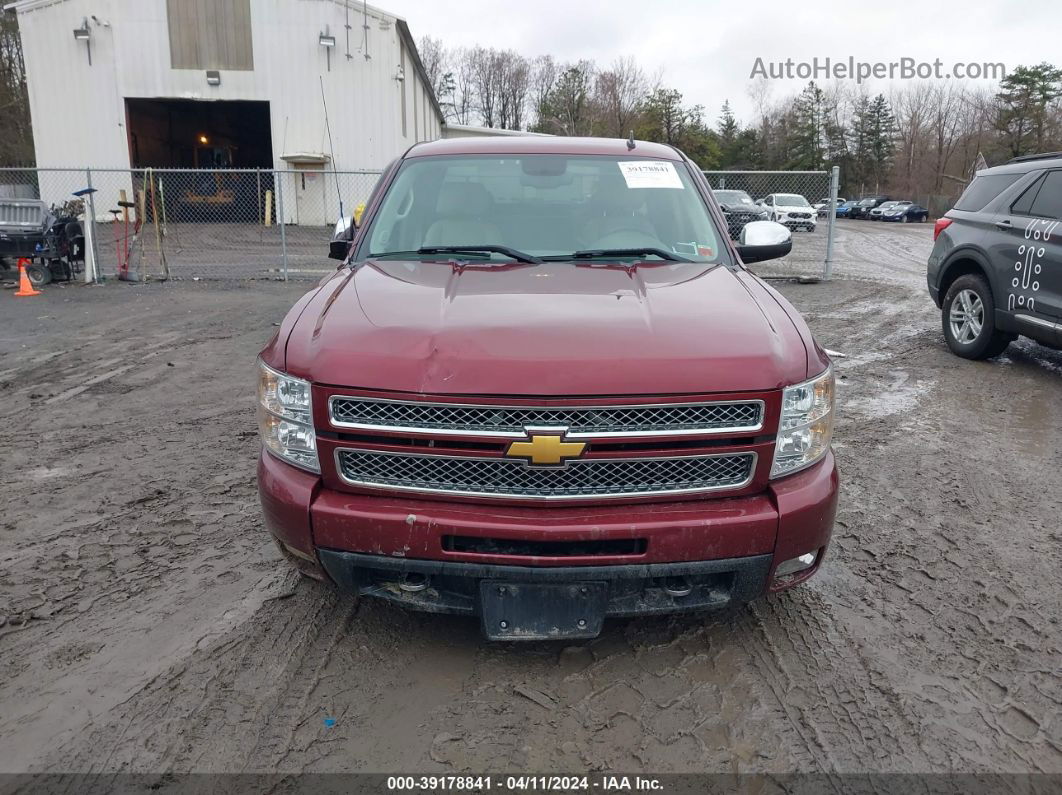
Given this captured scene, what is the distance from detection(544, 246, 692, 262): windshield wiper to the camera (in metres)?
3.57

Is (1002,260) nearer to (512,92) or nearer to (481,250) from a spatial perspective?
(481,250)

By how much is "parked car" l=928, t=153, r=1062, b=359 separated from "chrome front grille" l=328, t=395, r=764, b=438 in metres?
5.38

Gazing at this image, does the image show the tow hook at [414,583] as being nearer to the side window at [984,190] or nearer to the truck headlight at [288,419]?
the truck headlight at [288,419]

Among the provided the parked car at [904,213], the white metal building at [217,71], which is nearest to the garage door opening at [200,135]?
the white metal building at [217,71]

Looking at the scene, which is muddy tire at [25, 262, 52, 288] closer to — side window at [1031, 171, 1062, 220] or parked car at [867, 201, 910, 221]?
side window at [1031, 171, 1062, 220]

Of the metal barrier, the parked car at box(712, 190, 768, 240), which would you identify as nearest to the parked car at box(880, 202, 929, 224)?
the metal barrier

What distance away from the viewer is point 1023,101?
164ft

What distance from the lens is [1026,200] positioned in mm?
7035

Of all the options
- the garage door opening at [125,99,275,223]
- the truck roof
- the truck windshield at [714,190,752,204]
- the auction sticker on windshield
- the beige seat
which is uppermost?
the garage door opening at [125,99,275,223]

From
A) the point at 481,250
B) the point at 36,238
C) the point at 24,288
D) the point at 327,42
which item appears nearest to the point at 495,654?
the point at 481,250

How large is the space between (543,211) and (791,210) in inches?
1120

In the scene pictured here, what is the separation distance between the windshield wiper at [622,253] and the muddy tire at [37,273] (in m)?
13.1

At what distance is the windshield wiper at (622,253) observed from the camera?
3572mm

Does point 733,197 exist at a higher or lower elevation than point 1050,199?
higher
